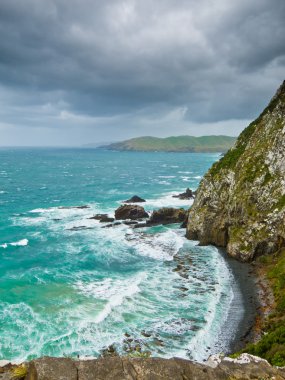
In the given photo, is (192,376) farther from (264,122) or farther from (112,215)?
(112,215)

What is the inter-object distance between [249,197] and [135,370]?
4806cm

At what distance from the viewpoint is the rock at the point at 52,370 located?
41.7 feet

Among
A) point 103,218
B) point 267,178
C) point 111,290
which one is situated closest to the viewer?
point 111,290

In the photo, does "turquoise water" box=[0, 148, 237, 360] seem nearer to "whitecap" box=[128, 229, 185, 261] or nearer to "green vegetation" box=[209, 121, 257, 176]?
"whitecap" box=[128, 229, 185, 261]

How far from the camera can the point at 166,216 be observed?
7975 centimetres

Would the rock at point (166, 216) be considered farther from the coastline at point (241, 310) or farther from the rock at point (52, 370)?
the rock at point (52, 370)

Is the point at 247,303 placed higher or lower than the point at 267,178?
lower

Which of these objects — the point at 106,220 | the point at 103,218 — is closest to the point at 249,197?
the point at 106,220

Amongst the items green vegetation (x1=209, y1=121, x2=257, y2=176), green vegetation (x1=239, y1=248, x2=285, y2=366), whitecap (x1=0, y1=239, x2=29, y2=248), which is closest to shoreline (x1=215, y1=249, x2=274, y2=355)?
green vegetation (x1=239, y1=248, x2=285, y2=366)

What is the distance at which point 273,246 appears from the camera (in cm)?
5103

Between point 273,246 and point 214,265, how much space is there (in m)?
9.29

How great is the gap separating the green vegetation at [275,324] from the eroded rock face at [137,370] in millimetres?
11808

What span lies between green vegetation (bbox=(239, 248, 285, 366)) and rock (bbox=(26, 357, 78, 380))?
17.5 meters

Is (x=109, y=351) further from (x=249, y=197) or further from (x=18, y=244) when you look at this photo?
(x=18, y=244)
